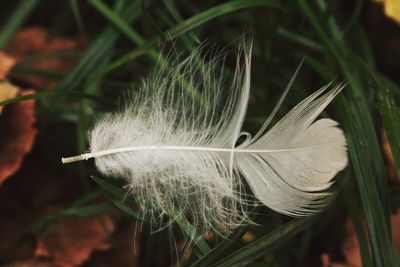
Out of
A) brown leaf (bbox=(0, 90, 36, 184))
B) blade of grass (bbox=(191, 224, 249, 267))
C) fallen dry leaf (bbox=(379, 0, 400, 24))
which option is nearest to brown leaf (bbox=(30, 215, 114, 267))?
brown leaf (bbox=(0, 90, 36, 184))

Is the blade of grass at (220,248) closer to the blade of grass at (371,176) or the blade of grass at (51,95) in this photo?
the blade of grass at (371,176)

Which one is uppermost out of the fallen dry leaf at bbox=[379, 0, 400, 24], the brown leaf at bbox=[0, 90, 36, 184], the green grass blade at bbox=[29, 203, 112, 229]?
the brown leaf at bbox=[0, 90, 36, 184]

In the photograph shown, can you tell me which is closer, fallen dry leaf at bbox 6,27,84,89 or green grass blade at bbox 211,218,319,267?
green grass blade at bbox 211,218,319,267

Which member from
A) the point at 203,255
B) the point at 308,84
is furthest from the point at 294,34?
the point at 203,255

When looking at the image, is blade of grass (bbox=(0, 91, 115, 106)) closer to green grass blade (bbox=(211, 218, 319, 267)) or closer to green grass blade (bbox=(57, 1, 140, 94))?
green grass blade (bbox=(57, 1, 140, 94))

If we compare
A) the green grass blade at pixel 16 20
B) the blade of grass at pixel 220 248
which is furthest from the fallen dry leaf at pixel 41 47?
the blade of grass at pixel 220 248

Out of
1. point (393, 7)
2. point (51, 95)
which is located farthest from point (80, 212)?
point (393, 7)

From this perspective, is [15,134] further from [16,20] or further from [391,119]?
[391,119]
